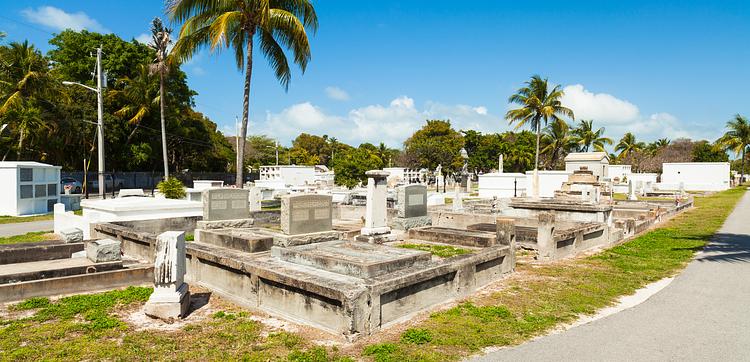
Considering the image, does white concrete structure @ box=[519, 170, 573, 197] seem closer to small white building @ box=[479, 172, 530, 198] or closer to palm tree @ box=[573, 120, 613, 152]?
small white building @ box=[479, 172, 530, 198]

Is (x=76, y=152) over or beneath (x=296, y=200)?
over

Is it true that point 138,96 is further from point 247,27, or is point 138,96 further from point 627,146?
point 627,146

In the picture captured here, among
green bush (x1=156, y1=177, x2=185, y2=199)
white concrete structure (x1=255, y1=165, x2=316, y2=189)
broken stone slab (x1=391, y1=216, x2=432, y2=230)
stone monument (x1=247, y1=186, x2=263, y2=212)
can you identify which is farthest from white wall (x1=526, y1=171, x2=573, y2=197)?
green bush (x1=156, y1=177, x2=185, y2=199)

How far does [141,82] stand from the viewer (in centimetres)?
3494

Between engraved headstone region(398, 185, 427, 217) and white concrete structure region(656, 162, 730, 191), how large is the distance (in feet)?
141

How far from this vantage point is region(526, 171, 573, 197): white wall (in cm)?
2852

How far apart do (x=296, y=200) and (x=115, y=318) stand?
4.50 metres

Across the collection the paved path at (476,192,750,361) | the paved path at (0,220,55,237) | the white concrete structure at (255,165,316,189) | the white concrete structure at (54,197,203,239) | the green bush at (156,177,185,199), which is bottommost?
the paved path at (476,192,750,361)

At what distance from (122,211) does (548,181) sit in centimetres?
2519

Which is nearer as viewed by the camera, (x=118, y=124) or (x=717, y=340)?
(x=717, y=340)

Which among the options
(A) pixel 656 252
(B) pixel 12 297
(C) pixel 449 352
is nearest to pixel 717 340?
(C) pixel 449 352

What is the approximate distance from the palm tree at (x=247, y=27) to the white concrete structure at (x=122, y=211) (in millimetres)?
3259

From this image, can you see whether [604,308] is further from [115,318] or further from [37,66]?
[37,66]

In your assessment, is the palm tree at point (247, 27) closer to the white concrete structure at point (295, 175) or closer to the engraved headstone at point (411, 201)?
the engraved headstone at point (411, 201)
